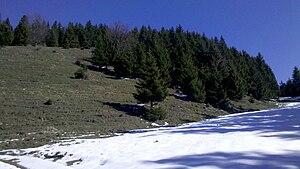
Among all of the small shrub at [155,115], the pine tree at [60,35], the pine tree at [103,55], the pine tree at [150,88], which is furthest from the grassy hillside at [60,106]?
the pine tree at [60,35]

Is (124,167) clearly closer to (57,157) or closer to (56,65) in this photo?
(57,157)

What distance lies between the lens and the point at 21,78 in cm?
4706

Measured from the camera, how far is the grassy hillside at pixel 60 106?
24328mm

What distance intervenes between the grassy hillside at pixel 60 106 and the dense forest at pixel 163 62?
167 inches

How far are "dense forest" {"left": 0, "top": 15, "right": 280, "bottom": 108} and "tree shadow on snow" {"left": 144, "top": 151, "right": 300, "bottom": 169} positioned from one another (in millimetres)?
24307

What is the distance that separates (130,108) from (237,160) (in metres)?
27.0

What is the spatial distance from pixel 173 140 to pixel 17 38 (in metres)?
79.1

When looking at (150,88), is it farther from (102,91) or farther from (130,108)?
(102,91)

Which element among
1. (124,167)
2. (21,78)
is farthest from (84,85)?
(124,167)

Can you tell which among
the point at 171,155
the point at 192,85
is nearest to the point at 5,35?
the point at 192,85

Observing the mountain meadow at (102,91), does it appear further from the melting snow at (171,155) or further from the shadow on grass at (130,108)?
the melting snow at (171,155)

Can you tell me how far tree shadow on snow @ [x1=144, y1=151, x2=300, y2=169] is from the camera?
29.6 feet

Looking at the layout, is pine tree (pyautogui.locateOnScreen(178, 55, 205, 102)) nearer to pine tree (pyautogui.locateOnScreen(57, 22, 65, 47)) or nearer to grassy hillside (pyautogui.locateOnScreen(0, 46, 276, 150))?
grassy hillside (pyautogui.locateOnScreen(0, 46, 276, 150))

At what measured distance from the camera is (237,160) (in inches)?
387
